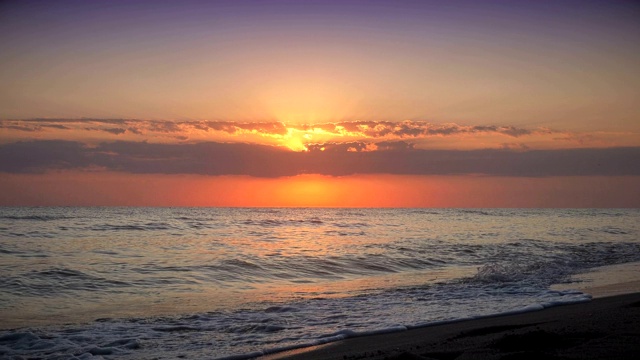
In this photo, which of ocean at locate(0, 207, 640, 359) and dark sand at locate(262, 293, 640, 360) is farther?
ocean at locate(0, 207, 640, 359)

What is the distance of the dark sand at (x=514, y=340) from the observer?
568cm

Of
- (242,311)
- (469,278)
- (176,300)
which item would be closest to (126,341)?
(242,311)

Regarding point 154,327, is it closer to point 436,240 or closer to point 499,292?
point 499,292

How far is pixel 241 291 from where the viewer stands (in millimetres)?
13523

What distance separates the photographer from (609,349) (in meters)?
5.59

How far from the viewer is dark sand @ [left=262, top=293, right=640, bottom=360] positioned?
5.68 metres

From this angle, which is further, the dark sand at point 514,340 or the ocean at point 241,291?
the ocean at point 241,291

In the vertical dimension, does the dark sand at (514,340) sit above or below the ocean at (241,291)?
above

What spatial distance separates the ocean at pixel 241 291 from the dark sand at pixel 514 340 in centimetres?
67

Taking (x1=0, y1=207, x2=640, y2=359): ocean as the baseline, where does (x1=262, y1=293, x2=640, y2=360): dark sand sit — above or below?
above

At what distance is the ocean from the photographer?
8.29 meters

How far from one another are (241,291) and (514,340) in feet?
28.1

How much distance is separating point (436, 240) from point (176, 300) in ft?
64.8

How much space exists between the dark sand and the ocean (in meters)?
0.67
